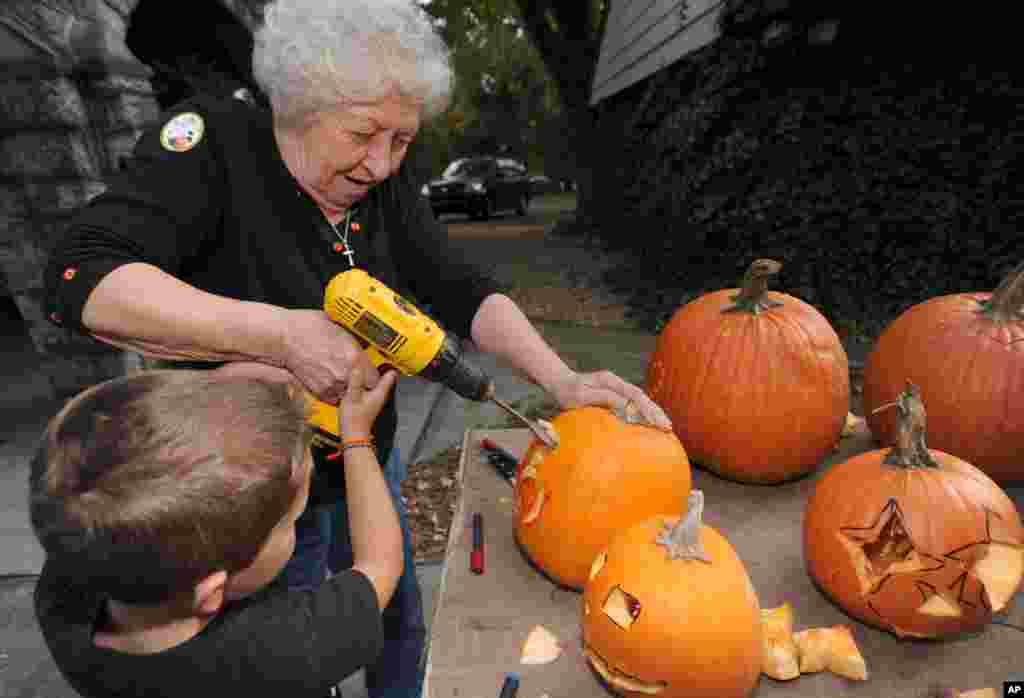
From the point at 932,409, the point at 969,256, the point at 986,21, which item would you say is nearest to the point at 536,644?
the point at 932,409

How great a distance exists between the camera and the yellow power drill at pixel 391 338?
1.48 m

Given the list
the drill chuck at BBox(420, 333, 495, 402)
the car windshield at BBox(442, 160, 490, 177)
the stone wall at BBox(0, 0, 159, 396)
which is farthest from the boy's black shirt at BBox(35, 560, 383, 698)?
the car windshield at BBox(442, 160, 490, 177)

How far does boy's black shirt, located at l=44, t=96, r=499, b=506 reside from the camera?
54.8 inches

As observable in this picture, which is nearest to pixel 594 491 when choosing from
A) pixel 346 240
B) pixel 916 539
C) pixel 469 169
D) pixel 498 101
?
pixel 916 539

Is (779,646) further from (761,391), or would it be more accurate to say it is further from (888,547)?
(761,391)

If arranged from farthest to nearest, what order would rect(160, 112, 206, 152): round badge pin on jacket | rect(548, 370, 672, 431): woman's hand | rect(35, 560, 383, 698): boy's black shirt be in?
rect(548, 370, 672, 431): woman's hand → rect(160, 112, 206, 152): round badge pin on jacket → rect(35, 560, 383, 698): boy's black shirt

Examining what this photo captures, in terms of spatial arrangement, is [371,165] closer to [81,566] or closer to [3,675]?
[81,566]

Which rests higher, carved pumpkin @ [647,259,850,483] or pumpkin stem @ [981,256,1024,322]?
pumpkin stem @ [981,256,1024,322]

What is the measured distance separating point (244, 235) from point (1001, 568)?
5.87ft

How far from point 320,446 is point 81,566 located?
787mm

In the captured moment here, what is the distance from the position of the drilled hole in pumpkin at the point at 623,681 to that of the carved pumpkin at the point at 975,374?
115 cm

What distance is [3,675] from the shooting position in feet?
8.23

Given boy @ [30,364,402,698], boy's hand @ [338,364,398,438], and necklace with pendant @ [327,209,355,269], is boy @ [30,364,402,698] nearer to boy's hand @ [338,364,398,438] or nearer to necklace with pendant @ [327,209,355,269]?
boy's hand @ [338,364,398,438]

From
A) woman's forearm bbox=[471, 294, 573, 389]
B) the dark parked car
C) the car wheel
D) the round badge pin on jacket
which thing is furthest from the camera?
the car wheel
